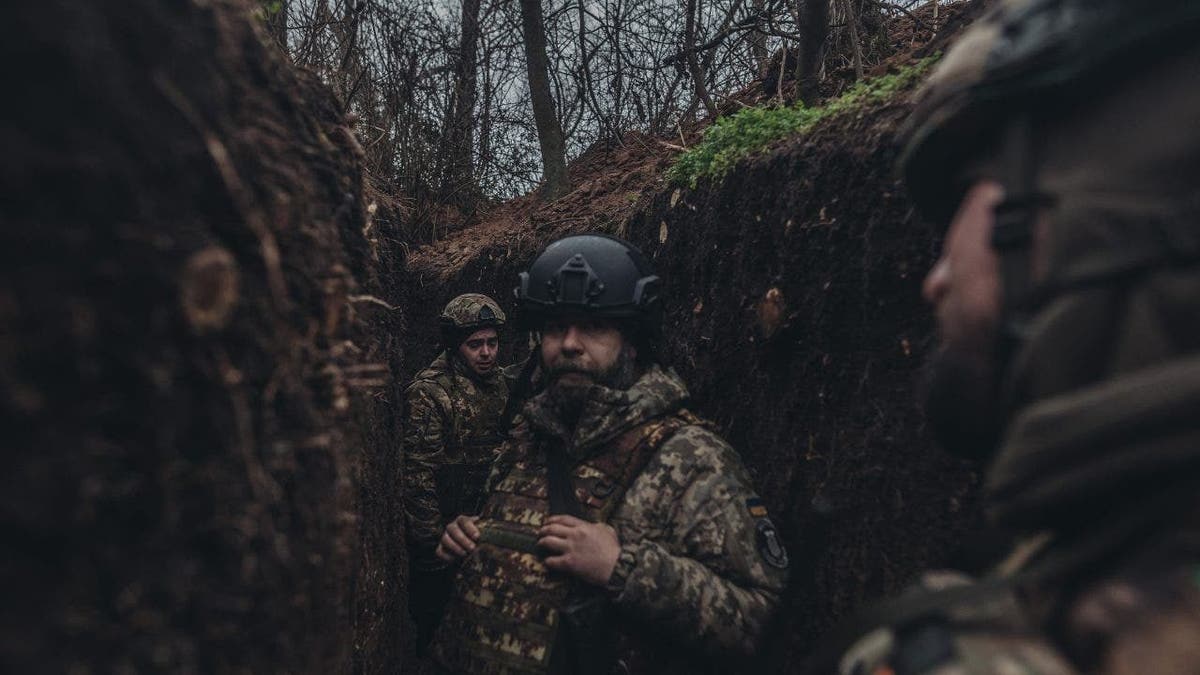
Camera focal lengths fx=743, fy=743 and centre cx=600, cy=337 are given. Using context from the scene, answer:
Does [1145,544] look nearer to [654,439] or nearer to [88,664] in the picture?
[88,664]

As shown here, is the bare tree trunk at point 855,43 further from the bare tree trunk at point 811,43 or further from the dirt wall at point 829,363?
the dirt wall at point 829,363

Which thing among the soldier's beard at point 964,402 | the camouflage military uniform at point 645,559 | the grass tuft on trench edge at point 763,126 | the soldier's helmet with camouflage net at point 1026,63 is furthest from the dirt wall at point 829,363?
the soldier's helmet with camouflage net at point 1026,63

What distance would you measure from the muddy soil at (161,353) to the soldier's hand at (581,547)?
111 centimetres

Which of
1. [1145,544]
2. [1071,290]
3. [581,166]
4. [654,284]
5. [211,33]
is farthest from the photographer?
[581,166]

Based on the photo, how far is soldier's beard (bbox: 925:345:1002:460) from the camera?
126 centimetres

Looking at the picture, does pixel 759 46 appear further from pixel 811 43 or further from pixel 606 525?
pixel 606 525

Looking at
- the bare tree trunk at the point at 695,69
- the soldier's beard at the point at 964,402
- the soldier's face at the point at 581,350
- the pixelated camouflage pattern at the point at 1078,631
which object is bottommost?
the pixelated camouflage pattern at the point at 1078,631

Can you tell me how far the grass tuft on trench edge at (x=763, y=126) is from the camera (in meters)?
3.07

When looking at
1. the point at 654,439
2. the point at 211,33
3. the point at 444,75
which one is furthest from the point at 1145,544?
the point at 444,75

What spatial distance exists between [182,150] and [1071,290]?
1290 mm

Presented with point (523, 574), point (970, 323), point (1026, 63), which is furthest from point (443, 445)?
point (1026, 63)

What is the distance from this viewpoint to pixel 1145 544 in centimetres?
94

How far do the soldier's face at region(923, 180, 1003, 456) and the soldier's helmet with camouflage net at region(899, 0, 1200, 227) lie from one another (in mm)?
119

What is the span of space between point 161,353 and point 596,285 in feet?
6.97
